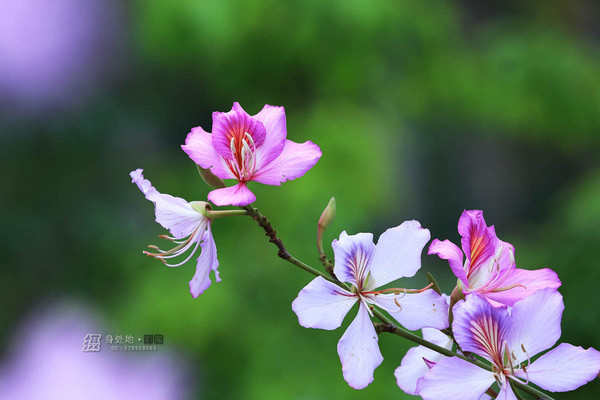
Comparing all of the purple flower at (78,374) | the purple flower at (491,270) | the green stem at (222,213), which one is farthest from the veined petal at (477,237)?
the purple flower at (78,374)

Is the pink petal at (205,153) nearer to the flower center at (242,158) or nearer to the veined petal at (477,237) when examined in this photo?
the flower center at (242,158)

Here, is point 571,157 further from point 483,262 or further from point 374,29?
point 483,262

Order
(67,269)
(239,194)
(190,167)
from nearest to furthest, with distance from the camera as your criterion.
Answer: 1. (239,194)
2. (190,167)
3. (67,269)

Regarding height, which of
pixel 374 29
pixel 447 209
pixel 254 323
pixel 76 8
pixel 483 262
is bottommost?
pixel 483 262

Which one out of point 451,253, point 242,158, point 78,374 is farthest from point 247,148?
point 78,374

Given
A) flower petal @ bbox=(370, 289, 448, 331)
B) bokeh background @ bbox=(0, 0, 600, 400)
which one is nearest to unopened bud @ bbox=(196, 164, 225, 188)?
flower petal @ bbox=(370, 289, 448, 331)

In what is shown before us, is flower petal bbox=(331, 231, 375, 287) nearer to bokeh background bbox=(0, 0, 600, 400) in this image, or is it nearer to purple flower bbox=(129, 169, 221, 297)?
purple flower bbox=(129, 169, 221, 297)

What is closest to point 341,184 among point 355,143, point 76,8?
point 355,143
